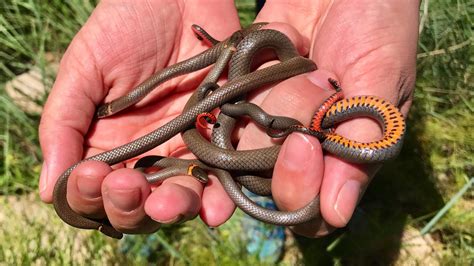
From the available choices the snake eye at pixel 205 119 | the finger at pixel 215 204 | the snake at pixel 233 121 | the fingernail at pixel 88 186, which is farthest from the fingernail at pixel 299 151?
the fingernail at pixel 88 186

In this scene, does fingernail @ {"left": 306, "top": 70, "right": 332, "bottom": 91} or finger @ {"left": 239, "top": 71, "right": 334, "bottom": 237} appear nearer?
finger @ {"left": 239, "top": 71, "right": 334, "bottom": 237}

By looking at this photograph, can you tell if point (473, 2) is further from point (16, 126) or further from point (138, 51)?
point (16, 126)

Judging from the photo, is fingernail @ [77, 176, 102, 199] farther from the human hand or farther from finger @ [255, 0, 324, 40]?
finger @ [255, 0, 324, 40]

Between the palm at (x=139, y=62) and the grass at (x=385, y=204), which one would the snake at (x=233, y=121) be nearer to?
the palm at (x=139, y=62)

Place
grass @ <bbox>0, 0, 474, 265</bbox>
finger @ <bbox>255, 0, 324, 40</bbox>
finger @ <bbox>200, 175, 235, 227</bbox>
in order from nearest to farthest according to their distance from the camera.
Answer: finger @ <bbox>200, 175, 235, 227</bbox>, finger @ <bbox>255, 0, 324, 40</bbox>, grass @ <bbox>0, 0, 474, 265</bbox>

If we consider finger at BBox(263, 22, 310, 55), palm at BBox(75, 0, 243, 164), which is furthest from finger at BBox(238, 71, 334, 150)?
palm at BBox(75, 0, 243, 164)

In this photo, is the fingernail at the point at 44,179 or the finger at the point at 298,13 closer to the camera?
the fingernail at the point at 44,179

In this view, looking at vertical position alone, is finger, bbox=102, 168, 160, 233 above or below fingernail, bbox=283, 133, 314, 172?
below
